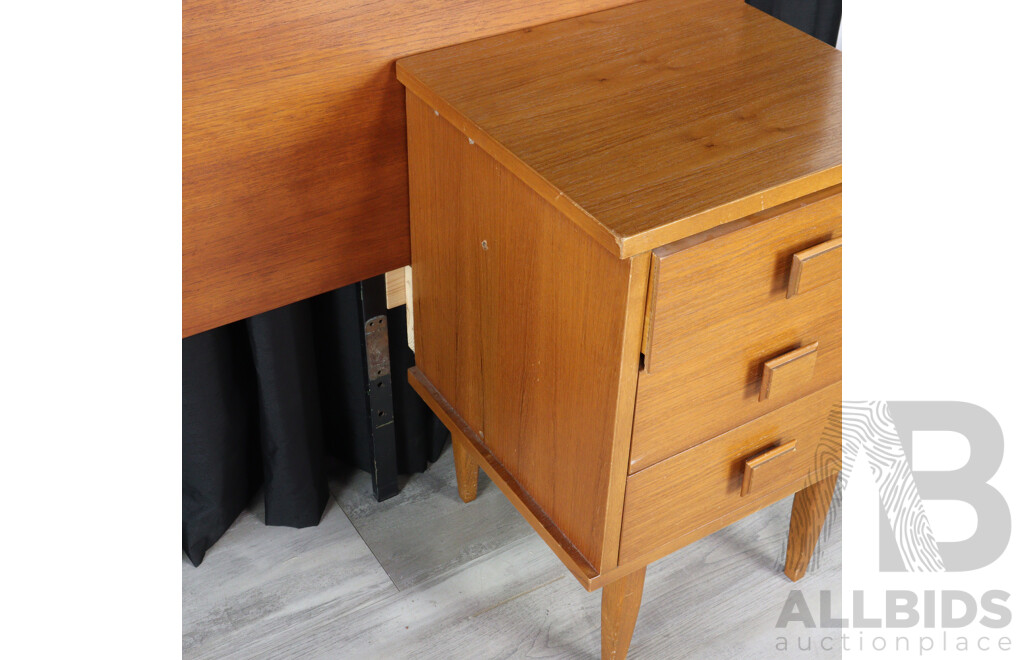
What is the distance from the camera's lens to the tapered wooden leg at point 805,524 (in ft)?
3.74

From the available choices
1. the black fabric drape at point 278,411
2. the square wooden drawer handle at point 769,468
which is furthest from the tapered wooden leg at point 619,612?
the black fabric drape at point 278,411

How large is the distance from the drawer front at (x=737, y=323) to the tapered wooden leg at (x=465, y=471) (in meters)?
0.47

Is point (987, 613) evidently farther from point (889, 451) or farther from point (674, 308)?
point (674, 308)

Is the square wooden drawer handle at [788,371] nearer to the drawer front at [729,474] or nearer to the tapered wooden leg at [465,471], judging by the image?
the drawer front at [729,474]

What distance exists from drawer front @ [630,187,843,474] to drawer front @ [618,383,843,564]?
0.02m

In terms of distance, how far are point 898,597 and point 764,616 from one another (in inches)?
32.9

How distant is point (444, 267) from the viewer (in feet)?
3.23

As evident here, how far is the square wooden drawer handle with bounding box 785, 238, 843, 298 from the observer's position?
0.78 m

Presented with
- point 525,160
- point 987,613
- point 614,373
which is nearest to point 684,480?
point 614,373

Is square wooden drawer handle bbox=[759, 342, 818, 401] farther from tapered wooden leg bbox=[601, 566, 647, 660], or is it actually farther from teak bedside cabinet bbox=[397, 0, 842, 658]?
tapered wooden leg bbox=[601, 566, 647, 660]

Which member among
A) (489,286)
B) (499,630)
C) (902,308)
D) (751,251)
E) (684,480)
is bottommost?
(499,630)

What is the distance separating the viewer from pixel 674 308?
73cm

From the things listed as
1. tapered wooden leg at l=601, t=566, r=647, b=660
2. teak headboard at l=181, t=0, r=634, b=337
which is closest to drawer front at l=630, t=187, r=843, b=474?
tapered wooden leg at l=601, t=566, r=647, b=660

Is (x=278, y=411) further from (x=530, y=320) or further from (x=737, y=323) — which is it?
(x=737, y=323)
